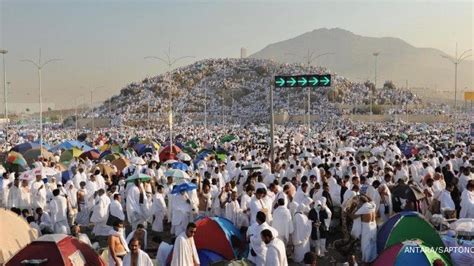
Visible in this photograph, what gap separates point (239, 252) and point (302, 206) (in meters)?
1.66

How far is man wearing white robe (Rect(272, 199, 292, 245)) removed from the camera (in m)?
10.1

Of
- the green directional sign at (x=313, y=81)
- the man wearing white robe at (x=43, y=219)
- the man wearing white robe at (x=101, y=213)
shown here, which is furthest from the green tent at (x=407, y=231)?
the green directional sign at (x=313, y=81)

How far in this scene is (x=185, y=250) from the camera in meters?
7.82

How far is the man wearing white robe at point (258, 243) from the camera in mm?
8188

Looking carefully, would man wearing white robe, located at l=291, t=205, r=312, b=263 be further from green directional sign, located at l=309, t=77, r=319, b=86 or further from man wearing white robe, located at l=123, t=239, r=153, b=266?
green directional sign, located at l=309, t=77, r=319, b=86

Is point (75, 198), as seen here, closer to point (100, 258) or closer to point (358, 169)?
point (100, 258)

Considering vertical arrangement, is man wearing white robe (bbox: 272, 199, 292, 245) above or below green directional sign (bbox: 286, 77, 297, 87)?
below

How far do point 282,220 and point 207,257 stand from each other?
152 centimetres

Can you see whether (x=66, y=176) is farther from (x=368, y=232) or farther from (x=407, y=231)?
(x=407, y=231)

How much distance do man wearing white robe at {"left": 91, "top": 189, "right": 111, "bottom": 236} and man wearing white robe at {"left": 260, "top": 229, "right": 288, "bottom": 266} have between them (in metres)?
5.82

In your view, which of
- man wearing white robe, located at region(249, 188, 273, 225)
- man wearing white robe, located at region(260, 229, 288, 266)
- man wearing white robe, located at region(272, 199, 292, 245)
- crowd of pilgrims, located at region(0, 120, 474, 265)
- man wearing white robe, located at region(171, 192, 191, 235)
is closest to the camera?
man wearing white robe, located at region(260, 229, 288, 266)

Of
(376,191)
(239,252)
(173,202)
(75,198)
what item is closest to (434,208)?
(376,191)

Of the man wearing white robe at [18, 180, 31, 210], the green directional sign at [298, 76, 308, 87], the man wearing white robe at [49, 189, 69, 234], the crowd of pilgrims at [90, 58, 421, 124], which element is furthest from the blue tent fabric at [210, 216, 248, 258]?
the crowd of pilgrims at [90, 58, 421, 124]

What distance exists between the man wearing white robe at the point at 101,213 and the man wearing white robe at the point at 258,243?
4850 mm
